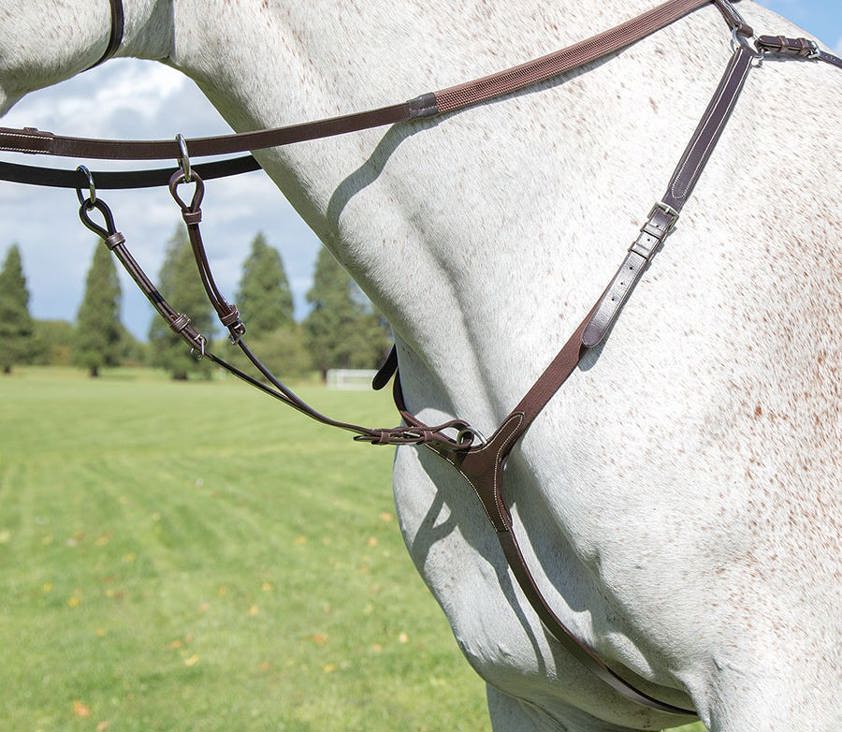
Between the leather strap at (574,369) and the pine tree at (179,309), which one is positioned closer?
the leather strap at (574,369)

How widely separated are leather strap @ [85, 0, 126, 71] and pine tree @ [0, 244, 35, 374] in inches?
2849

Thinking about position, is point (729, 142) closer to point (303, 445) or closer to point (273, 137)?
point (273, 137)

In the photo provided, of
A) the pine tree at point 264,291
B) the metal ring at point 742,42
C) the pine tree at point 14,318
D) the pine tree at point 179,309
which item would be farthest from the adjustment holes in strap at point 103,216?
the pine tree at point 264,291

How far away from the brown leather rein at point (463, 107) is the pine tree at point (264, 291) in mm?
74371

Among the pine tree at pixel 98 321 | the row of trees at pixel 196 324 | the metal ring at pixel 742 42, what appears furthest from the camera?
the pine tree at pixel 98 321

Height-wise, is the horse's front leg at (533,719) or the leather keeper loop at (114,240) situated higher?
the leather keeper loop at (114,240)

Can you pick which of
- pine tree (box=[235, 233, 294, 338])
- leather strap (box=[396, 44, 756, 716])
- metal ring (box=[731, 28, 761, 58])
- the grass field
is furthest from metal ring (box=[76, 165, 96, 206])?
pine tree (box=[235, 233, 294, 338])

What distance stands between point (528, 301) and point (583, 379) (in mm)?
209

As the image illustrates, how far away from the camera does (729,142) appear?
184 centimetres

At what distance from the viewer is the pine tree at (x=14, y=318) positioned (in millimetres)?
68875

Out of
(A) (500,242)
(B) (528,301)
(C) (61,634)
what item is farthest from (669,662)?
(C) (61,634)

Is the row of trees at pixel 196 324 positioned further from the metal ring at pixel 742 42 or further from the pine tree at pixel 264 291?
the metal ring at pixel 742 42

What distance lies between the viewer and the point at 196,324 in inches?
2660

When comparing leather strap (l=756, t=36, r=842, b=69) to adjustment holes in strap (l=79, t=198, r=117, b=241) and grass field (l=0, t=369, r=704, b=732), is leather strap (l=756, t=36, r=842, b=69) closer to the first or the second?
adjustment holes in strap (l=79, t=198, r=117, b=241)
